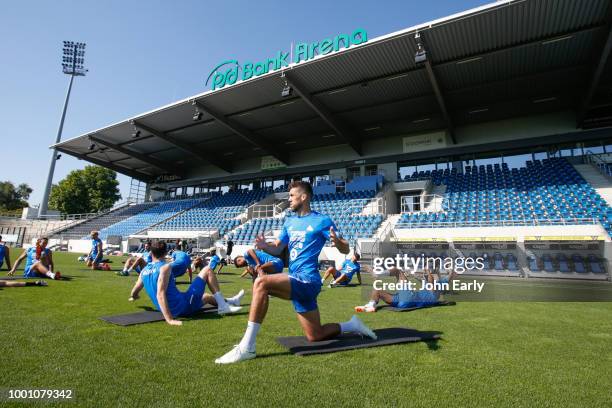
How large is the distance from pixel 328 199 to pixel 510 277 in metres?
17.2

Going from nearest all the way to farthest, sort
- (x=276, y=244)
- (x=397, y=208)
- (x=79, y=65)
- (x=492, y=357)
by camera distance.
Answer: (x=492, y=357)
(x=276, y=244)
(x=397, y=208)
(x=79, y=65)

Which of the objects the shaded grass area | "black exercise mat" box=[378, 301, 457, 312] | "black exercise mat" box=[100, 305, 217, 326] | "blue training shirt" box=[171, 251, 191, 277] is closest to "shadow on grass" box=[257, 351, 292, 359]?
the shaded grass area

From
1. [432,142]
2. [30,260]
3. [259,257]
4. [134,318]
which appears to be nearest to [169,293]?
[134,318]

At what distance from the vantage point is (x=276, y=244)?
3711mm

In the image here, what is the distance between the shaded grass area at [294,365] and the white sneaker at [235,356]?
91mm

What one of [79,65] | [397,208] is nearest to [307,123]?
[397,208]

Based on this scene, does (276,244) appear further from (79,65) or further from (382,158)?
(79,65)

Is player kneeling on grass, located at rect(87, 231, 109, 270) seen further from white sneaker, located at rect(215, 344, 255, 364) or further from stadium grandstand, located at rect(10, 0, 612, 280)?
white sneaker, located at rect(215, 344, 255, 364)

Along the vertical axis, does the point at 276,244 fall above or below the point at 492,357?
above

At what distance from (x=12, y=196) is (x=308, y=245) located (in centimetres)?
8780

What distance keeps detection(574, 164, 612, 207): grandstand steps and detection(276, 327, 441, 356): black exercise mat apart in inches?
736

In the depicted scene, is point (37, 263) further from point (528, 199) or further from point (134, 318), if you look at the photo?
point (528, 199)

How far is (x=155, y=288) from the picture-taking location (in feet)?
15.9

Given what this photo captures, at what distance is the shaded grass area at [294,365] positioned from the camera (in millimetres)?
2379
